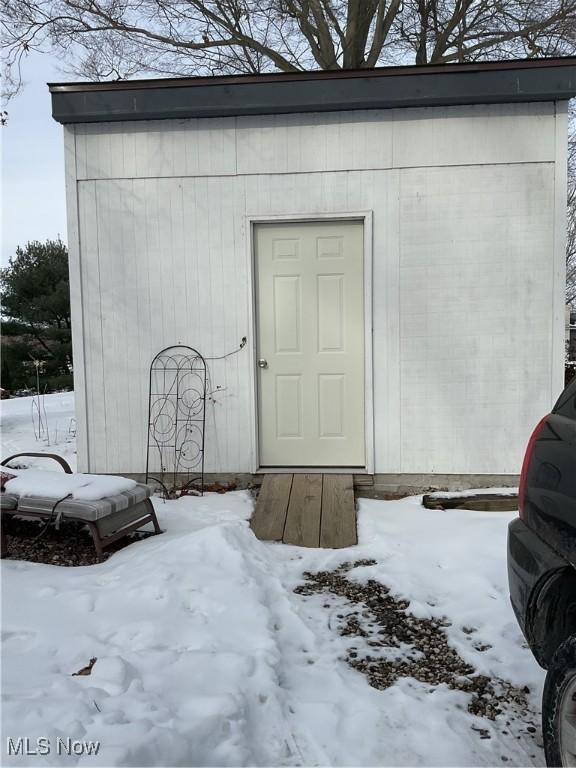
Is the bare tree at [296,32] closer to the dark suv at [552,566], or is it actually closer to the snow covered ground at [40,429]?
the snow covered ground at [40,429]

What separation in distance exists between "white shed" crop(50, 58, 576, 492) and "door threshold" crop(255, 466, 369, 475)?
1.2 inches

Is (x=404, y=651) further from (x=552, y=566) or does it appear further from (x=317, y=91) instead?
(x=317, y=91)

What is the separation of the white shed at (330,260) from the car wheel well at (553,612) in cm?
327

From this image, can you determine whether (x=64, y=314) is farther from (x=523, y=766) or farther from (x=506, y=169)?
(x=523, y=766)

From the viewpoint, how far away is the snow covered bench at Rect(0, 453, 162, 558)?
12.1 ft

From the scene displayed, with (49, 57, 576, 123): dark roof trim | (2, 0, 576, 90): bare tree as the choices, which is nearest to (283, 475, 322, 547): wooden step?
(49, 57, 576, 123): dark roof trim

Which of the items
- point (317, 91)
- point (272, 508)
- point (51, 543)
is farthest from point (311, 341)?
point (51, 543)

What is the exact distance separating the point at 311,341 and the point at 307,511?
1560 millimetres

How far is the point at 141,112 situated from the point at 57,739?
15.6 feet

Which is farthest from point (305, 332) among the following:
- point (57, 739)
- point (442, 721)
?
point (57, 739)

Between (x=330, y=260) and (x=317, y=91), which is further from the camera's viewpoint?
(x=330, y=260)

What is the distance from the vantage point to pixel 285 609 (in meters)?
3.09

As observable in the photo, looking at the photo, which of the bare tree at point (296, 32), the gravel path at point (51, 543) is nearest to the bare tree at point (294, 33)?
the bare tree at point (296, 32)

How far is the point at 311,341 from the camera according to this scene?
5.32 m
